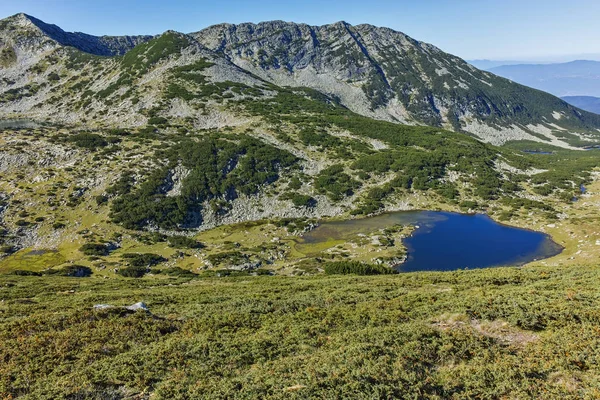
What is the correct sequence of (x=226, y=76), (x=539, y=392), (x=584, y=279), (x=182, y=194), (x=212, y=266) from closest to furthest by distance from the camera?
(x=539, y=392), (x=584, y=279), (x=212, y=266), (x=182, y=194), (x=226, y=76)

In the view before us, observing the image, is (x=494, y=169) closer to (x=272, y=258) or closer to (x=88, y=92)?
(x=272, y=258)

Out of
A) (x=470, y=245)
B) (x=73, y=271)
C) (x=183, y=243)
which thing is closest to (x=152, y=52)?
(x=183, y=243)

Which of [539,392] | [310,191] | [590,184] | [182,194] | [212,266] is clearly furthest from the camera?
[590,184]

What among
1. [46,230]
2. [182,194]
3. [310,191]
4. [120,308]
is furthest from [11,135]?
[120,308]

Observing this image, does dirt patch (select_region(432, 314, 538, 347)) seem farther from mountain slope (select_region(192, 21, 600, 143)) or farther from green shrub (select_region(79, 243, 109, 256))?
mountain slope (select_region(192, 21, 600, 143))

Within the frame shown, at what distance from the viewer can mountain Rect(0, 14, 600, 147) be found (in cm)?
9874

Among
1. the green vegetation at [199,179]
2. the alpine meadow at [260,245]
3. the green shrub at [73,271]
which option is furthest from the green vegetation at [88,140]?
the green shrub at [73,271]

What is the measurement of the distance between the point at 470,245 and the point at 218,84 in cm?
8973

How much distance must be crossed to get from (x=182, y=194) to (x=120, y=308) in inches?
1781

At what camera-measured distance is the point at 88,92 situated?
353 feet

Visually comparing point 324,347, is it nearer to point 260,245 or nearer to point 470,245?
point 260,245

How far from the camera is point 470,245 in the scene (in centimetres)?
5056

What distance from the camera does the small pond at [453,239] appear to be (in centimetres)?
4572

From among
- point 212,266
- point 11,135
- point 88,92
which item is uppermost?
point 88,92
